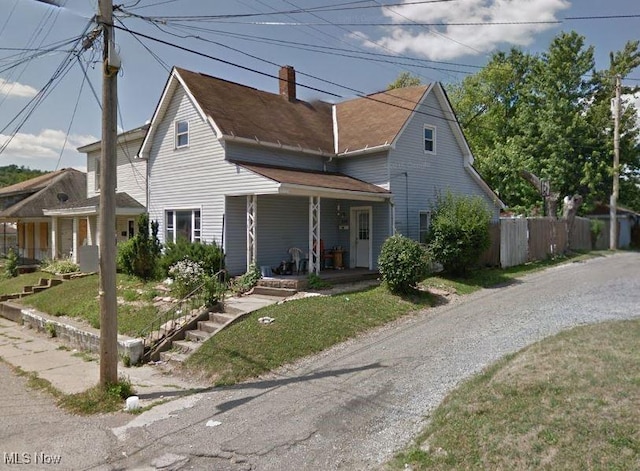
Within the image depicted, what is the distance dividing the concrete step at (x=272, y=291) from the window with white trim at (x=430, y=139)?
9104 mm

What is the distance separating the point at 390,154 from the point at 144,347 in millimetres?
10843

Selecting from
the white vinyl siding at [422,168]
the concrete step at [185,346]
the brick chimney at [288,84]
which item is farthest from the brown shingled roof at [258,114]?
the concrete step at [185,346]

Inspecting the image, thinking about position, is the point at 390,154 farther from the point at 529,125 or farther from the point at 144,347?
the point at 529,125

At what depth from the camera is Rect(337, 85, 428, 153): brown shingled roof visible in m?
17.5

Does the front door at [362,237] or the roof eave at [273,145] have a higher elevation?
the roof eave at [273,145]

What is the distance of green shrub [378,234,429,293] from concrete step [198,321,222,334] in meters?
4.92

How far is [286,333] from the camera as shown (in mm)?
9641

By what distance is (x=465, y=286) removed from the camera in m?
15.0

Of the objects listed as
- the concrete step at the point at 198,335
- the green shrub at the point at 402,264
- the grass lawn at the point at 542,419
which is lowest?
the concrete step at the point at 198,335

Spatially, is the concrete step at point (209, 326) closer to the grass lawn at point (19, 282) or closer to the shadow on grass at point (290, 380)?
the shadow on grass at point (290, 380)

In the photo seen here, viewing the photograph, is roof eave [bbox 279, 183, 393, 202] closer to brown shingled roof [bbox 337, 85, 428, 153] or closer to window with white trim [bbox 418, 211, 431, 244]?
brown shingled roof [bbox 337, 85, 428, 153]

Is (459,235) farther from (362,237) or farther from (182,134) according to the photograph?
(182,134)

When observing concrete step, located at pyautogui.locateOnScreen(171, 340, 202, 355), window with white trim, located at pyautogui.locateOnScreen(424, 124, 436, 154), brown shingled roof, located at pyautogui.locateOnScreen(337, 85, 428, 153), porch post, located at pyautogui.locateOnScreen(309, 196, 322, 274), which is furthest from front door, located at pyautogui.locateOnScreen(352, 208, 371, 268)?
concrete step, located at pyautogui.locateOnScreen(171, 340, 202, 355)

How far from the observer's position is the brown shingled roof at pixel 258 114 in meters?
16.1
